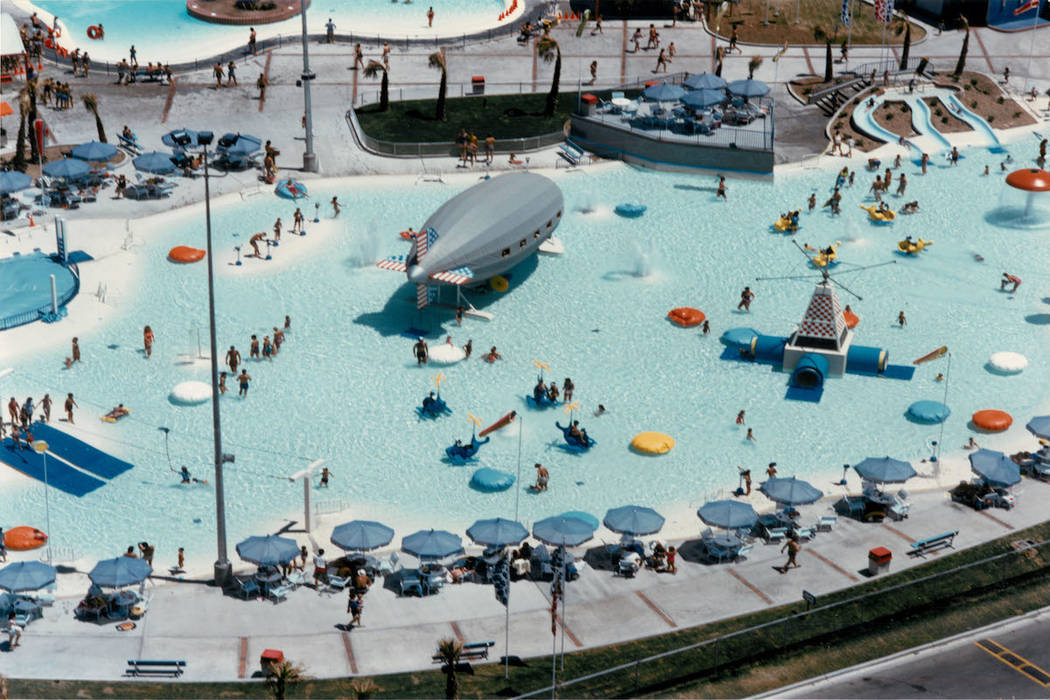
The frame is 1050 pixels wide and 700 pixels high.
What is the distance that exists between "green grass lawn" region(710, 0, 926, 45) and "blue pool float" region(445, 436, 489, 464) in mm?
55532

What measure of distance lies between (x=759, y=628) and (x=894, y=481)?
11664mm

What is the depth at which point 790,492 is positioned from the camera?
60375mm

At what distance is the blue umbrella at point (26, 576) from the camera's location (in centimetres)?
5338

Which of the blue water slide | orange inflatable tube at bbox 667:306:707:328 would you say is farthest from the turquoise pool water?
the blue water slide

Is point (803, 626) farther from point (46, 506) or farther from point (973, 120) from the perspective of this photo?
point (973, 120)

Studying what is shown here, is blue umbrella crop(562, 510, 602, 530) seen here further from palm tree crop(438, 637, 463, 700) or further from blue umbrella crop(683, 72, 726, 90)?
blue umbrella crop(683, 72, 726, 90)

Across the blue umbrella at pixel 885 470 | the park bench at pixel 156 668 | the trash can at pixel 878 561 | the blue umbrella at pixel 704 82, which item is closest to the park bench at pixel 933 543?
the trash can at pixel 878 561

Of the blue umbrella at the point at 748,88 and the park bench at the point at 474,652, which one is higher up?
the blue umbrella at the point at 748,88

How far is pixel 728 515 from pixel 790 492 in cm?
308

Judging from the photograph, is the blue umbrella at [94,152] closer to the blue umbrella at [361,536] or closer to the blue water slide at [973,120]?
the blue umbrella at [361,536]

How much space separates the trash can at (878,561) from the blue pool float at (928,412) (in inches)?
503

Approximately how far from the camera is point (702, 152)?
95125 millimetres

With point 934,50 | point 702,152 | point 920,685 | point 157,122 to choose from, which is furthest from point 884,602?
point 934,50

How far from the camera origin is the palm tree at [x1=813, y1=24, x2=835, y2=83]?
10525cm
